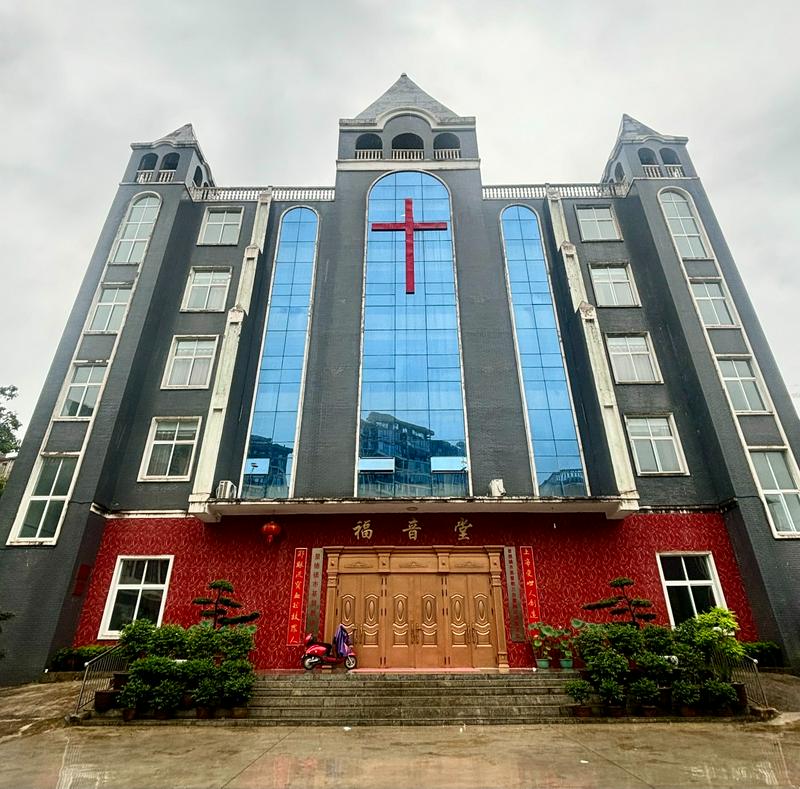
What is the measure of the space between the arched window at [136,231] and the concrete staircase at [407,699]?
13.3 meters

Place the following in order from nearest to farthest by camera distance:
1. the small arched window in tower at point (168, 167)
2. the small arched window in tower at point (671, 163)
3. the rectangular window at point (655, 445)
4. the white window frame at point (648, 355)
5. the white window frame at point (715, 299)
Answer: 1. the rectangular window at point (655, 445)
2. the white window frame at point (648, 355)
3. the white window frame at point (715, 299)
4. the small arched window in tower at point (671, 163)
5. the small arched window in tower at point (168, 167)

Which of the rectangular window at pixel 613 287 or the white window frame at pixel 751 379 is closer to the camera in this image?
the white window frame at pixel 751 379

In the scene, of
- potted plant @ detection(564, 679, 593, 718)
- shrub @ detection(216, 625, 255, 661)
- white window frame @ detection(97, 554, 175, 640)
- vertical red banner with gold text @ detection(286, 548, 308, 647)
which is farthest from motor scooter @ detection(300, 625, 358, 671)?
potted plant @ detection(564, 679, 593, 718)

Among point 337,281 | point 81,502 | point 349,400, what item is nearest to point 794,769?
point 349,400

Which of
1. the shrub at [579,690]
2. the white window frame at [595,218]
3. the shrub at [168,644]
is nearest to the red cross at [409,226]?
the white window frame at [595,218]

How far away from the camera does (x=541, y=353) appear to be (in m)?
15.6

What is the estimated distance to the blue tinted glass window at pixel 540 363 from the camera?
45.4 feet

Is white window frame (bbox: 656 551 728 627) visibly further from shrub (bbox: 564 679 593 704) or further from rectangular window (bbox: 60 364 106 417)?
rectangular window (bbox: 60 364 106 417)

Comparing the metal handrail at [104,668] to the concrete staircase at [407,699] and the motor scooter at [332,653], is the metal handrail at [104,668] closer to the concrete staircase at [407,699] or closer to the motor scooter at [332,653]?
the concrete staircase at [407,699]

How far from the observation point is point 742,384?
1423 centimetres

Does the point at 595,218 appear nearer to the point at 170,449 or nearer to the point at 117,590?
the point at 170,449

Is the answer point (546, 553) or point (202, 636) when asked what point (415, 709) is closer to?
point (202, 636)

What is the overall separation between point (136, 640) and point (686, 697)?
9.37 metres

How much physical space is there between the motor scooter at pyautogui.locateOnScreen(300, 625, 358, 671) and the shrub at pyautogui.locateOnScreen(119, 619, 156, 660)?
10.8 feet
